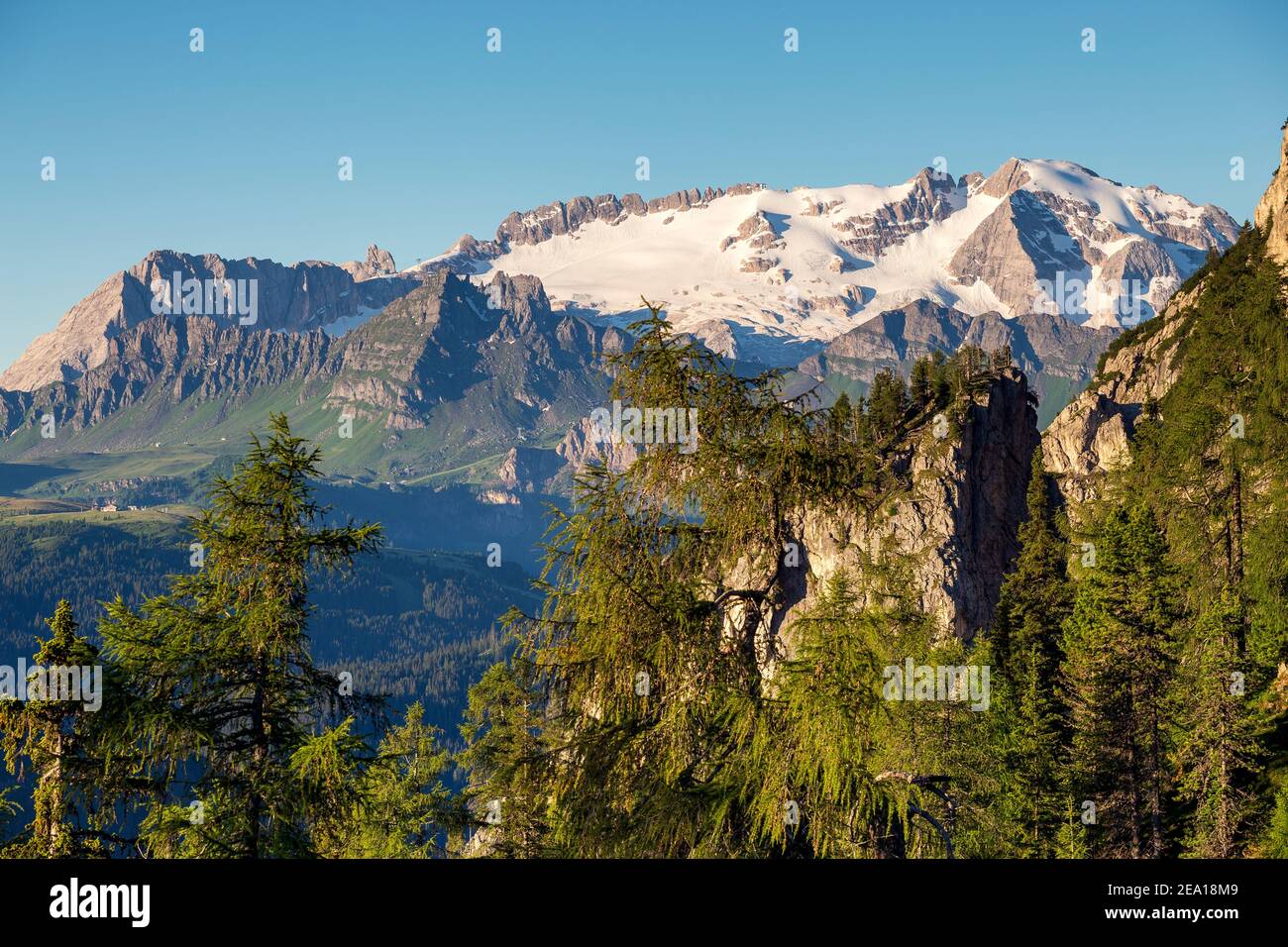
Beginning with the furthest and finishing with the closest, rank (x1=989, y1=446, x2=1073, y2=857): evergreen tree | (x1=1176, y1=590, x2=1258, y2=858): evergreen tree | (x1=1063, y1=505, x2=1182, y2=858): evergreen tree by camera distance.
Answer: (x1=989, y1=446, x2=1073, y2=857): evergreen tree, (x1=1063, y1=505, x2=1182, y2=858): evergreen tree, (x1=1176, y1=590, x2=1258, y2=858): evergreen tree

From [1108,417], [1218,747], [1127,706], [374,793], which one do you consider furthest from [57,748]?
[1108,417]

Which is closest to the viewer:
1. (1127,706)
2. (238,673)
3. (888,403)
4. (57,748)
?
(238,673)

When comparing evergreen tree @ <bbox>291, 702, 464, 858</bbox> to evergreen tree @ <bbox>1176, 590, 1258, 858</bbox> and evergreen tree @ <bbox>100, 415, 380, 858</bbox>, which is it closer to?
evergreen tree @ <bbox>100, 415, 380, 858</bbox>

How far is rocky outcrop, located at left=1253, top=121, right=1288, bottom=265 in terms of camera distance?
7275cm

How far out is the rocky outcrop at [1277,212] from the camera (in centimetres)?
7275

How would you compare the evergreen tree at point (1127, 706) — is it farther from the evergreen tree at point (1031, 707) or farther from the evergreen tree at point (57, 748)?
the evergreen tree at point (57, 748)

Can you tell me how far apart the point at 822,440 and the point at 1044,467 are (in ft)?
292

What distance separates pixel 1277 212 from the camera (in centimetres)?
7812

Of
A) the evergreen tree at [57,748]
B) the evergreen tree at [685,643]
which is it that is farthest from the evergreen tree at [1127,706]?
the evergreen tree at [57,748]

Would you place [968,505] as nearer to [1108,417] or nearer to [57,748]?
[1108,417]

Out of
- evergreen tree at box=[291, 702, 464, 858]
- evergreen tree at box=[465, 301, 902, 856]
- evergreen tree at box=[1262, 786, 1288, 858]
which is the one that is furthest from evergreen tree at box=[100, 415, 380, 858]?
evergreen tree at box=[1262, 786, 1288, 858]

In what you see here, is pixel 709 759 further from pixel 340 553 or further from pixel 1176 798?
pixel 1176 798
